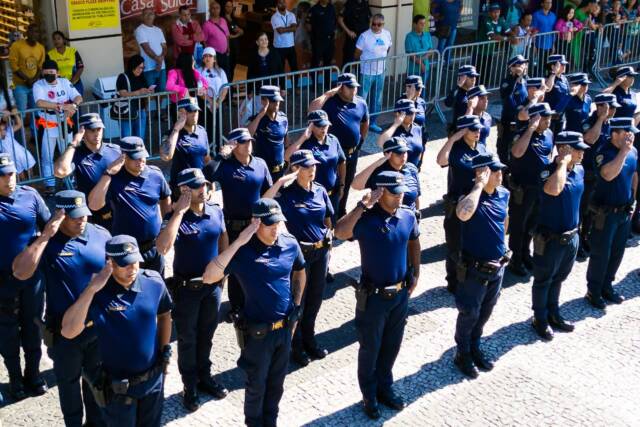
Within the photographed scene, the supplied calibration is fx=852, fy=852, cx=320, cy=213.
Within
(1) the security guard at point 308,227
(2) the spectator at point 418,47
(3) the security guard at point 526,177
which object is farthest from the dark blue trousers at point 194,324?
(2) the spectator at point 418,47

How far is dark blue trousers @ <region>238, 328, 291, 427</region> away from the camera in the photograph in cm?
618

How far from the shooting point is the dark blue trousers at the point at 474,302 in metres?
7.37

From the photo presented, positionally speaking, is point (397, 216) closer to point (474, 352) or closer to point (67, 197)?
point (474, 352)

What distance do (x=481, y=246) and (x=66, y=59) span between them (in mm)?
7277

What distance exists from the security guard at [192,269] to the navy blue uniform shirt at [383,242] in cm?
118

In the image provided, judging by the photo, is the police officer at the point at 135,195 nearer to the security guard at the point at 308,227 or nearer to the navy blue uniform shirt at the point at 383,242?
the security guard at the point at 308,227

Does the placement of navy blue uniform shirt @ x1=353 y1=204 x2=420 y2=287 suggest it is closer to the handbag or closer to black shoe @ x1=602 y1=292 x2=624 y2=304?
black shoe @ x1=602 y1=292 x2=624 y2=304

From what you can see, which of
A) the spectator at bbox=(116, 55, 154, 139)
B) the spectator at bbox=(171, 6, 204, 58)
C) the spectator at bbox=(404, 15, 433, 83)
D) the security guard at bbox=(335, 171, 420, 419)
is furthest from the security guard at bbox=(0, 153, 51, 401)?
the spectator at bbox=(404, 15, 433, 83)

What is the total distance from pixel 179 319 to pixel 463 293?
2.46 m

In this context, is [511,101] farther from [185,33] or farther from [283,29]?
[185,33]

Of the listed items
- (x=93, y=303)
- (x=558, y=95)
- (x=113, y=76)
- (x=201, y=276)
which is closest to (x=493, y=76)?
(x=558, y=95)

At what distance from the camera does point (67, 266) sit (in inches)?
241

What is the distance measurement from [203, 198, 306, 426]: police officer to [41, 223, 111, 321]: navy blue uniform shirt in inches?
33.0

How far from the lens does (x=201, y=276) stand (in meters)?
6.81
